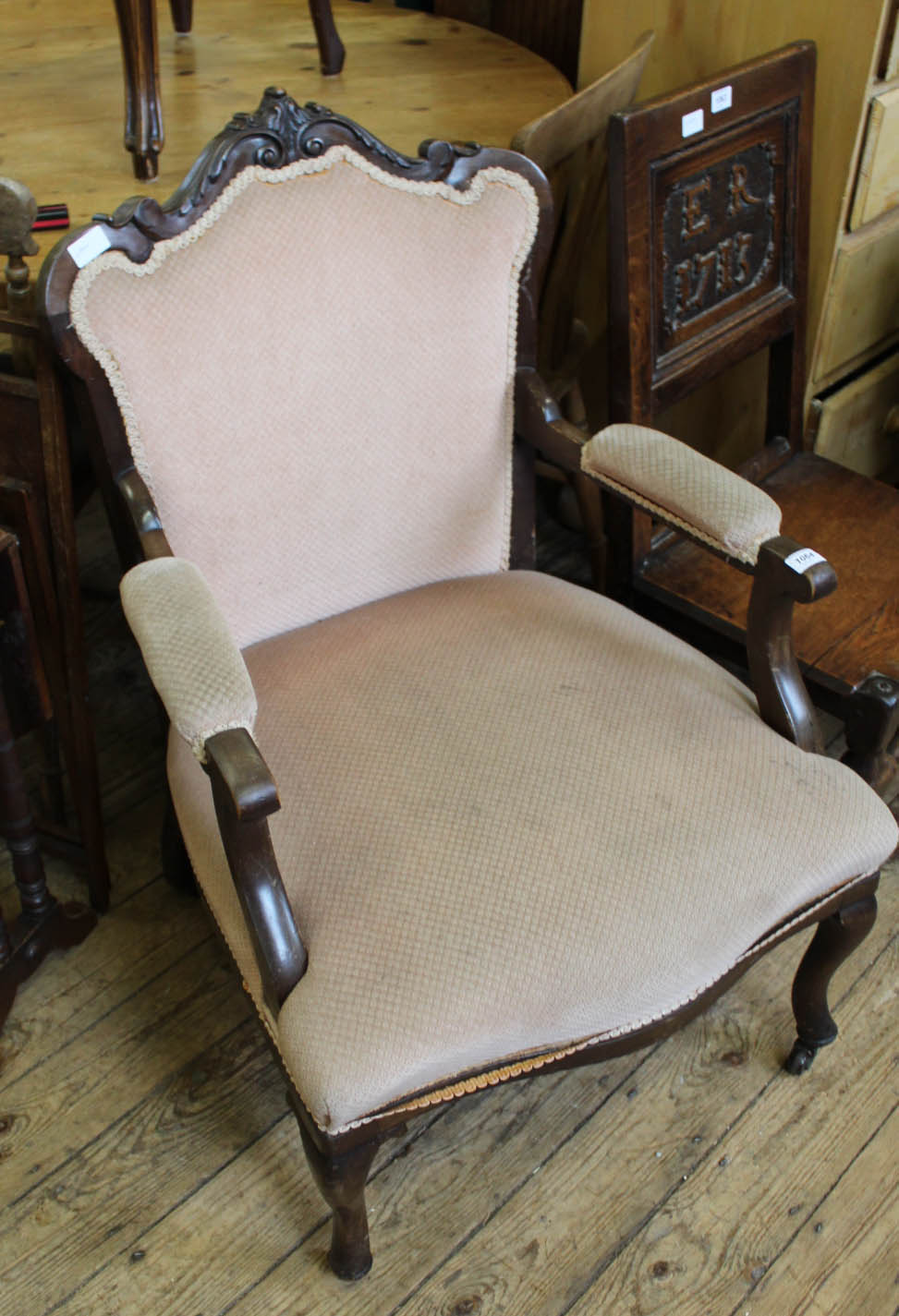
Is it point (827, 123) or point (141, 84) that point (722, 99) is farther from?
point (141, 84)

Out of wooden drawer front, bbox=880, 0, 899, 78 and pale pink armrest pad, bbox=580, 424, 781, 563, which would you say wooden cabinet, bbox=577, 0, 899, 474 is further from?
pale pink armrest pad, bbox=580, 424, 781, 563

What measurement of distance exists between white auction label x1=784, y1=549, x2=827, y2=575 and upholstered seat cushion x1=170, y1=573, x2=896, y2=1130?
0.58 feet

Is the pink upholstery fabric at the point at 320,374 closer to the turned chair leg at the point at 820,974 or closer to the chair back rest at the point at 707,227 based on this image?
the chair back rest at the point at 707,227

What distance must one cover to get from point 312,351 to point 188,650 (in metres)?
0.41

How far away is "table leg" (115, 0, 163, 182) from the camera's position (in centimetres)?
161

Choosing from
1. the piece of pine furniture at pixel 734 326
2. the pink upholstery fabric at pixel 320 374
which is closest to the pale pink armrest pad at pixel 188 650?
the pink upholstery fabric at pixel 320 374

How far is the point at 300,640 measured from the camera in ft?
4.42

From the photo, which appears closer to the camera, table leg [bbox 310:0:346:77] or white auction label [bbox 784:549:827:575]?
white auction label [bbox 784:549:827:575]

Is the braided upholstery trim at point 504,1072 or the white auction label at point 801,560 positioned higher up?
the white auction label at point 801,560

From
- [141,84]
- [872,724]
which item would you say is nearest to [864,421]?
[872,724]

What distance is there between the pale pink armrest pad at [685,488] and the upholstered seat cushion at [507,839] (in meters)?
0.16

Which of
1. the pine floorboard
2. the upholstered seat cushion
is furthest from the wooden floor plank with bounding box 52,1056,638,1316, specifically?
the upholstered seat cushion

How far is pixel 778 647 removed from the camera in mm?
1224

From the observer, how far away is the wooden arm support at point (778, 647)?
116 cm
